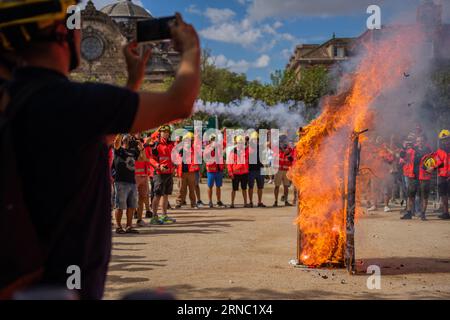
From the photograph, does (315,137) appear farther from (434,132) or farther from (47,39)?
(434,132)

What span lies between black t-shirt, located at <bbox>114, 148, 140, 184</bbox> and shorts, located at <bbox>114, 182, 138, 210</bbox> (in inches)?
3.7

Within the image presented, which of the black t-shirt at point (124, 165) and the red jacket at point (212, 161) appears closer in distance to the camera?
the black t-shirt at point (124, 165)

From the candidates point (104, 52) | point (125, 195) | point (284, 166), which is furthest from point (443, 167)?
point (104, 52)

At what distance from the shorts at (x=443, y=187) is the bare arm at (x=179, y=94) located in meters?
13.9

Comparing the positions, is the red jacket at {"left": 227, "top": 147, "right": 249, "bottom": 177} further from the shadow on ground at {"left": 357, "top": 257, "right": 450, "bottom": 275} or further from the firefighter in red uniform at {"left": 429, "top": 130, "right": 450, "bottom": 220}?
the shadow on ground at {"left": 357, "top": 257, "right": 450, "bottom": 275}

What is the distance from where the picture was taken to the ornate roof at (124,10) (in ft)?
284

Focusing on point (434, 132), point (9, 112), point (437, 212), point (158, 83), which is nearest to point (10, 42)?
point (9, 112)

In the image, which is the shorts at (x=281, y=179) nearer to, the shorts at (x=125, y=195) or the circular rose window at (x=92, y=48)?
the shorts at (x=125, y=195)

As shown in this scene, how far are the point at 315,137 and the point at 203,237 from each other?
4228 millimetres

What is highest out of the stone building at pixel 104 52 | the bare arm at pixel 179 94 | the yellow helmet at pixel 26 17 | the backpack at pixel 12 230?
the stone building at pixel 104 52

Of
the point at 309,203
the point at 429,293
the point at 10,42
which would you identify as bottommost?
the point at 429,293

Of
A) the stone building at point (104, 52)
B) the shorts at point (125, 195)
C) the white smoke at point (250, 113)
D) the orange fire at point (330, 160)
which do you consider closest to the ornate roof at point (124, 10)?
the stone building at point (104, 52)

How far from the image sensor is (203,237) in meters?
11.5

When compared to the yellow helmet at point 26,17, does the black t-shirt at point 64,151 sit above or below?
below
